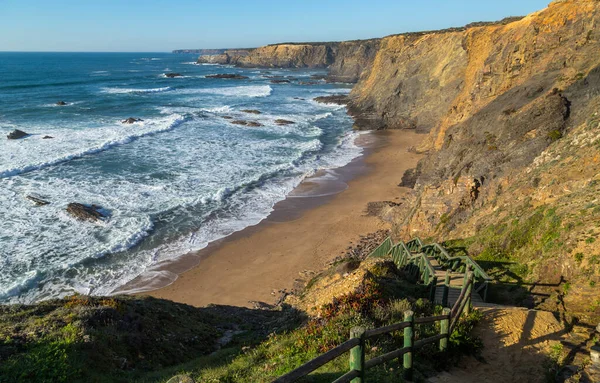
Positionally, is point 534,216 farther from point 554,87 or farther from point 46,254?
point 46,254

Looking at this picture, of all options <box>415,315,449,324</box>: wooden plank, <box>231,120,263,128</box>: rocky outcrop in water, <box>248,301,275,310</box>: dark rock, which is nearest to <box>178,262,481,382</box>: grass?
<box>415,315,449,324</box>: wooden plank

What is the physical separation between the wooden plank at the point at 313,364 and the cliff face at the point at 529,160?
5299 millimetres

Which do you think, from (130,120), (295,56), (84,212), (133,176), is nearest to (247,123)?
(130,120)

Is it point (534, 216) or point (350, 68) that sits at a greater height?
point (350, 68)

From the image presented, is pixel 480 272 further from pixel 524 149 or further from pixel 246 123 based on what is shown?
pixel 246 123

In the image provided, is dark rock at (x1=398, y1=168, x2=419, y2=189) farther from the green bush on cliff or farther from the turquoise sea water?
the green bush on cliff

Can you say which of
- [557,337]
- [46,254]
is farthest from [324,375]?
[46,254]

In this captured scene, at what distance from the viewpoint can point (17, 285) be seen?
594 inches

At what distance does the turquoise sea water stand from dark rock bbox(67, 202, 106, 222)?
1.39 ft

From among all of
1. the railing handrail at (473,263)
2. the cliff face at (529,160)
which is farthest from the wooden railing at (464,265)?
the cliff face at (529,160)

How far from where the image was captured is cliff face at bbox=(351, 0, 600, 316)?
9.01m

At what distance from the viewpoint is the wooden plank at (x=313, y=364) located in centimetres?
387

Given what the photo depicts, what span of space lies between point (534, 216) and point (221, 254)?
12.4 meters

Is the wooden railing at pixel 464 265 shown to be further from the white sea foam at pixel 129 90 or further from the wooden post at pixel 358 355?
the white sea foam at pixel 129 90
